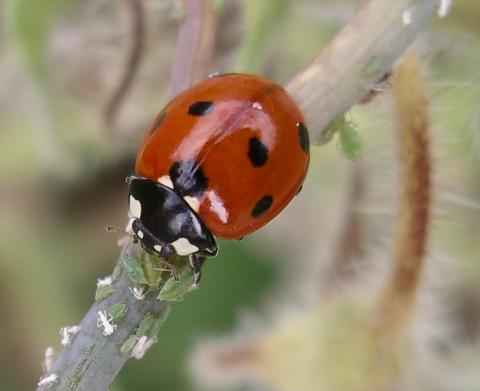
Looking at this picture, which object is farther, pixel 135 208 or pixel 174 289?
pixel 135 208

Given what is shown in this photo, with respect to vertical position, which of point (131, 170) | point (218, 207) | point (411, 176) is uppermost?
point (218, 207)

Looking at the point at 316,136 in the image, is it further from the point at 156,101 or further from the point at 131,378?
the point at 131,378

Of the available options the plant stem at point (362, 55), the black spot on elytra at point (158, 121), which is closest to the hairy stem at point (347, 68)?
the plant stem at point (362, 55)

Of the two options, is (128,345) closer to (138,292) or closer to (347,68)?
(138,292)

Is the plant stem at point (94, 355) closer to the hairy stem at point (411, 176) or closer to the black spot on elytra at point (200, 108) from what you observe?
the black spot on elytra at point (200, 108)

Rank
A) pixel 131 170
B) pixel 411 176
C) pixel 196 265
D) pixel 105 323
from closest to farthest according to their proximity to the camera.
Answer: pixel 105 323 → pixel 196 265 → pixel 411 176 → pixel 131 170

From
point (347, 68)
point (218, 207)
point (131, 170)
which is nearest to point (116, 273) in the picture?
point (218, 207)

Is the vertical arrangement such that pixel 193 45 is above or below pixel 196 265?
above
